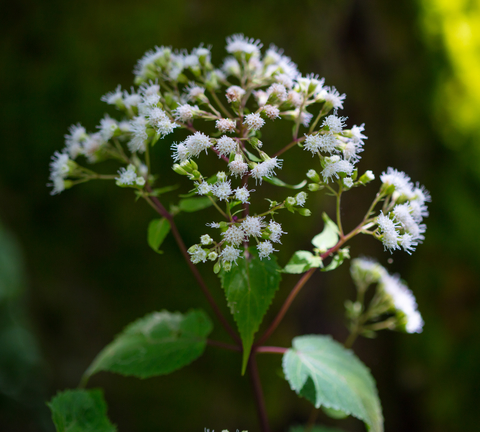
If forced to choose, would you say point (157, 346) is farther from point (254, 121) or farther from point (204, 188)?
point (254, 121)

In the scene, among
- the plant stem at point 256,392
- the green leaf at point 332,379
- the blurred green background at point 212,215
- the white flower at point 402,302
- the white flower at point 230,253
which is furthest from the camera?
the blurred green background at point 212,215

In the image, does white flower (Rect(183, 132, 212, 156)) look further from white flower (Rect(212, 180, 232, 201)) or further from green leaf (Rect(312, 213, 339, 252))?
green leaf (Rect(312, 213, 339, 252))

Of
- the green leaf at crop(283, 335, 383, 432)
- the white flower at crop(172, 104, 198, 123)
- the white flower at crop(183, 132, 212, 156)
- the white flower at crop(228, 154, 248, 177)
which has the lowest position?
the green leaf at crop(283, 335, 383, 432)

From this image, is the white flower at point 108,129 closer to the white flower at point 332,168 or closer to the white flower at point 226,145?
the white flower at point 226,145

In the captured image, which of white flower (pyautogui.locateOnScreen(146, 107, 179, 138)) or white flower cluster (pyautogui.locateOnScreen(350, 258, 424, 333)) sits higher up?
white flower (pyautogui.locateOnScreen(146, 107, 179, 138))

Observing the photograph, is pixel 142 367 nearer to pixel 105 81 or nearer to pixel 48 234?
pixel 48 234

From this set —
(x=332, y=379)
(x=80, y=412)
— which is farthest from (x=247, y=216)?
(x=80, y=412)

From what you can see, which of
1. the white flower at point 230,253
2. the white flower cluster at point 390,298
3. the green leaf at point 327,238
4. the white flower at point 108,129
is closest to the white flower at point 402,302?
the white flower cluster at point 390,298

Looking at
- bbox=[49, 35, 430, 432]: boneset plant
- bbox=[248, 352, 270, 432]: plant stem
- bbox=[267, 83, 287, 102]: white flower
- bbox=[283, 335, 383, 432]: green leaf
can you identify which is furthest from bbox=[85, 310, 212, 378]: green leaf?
bbox=[267, 83, 287, 102]: white flower
